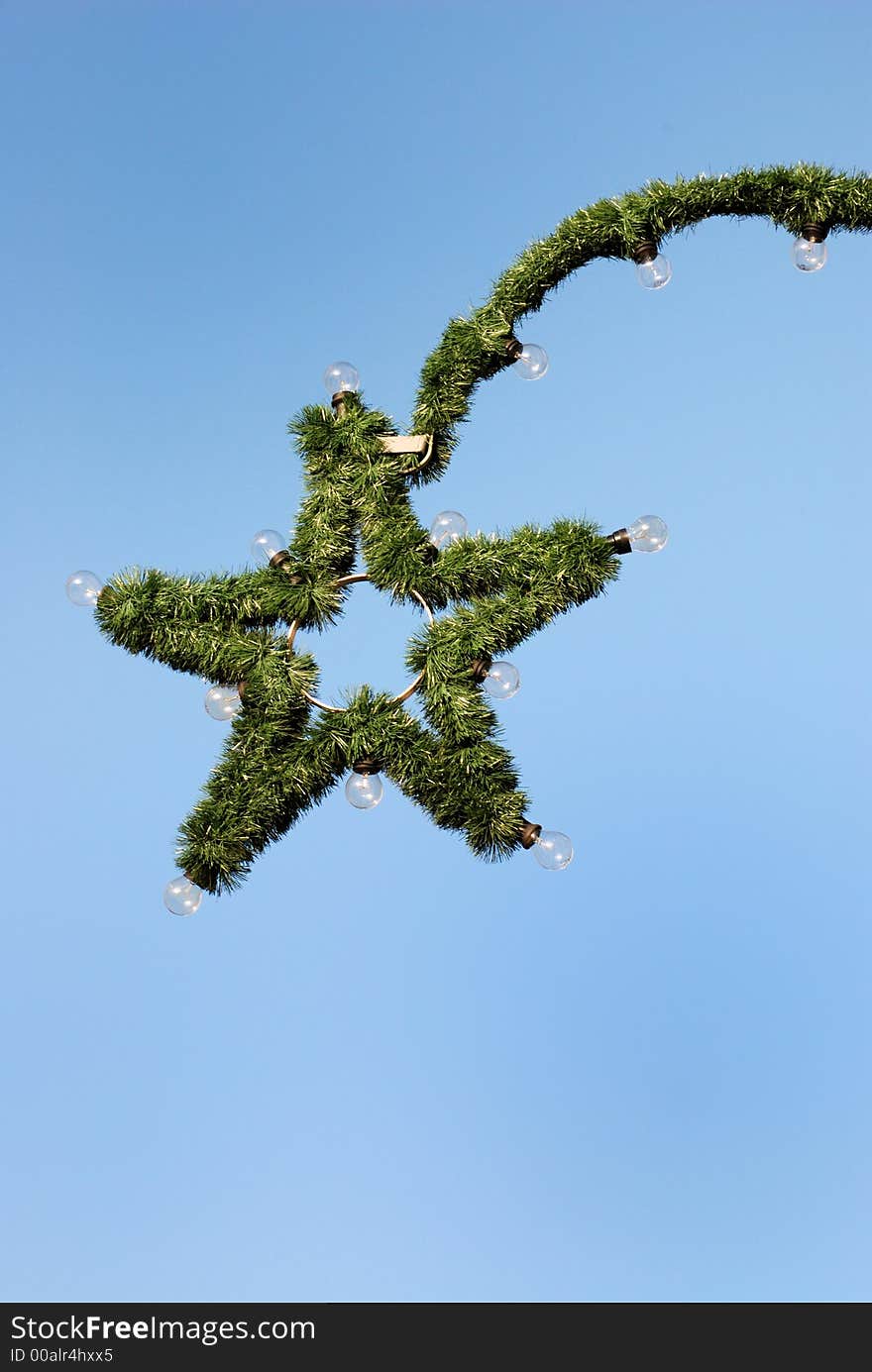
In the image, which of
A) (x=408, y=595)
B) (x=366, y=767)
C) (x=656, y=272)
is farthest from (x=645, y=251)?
(x=366, y=767)

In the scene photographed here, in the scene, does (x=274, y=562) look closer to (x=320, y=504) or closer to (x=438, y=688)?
(x=320, y=504)

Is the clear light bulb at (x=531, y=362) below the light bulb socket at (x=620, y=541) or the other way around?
the other way around

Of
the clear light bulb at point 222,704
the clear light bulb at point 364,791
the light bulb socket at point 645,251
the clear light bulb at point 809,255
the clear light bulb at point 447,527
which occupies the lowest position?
the clear light bulb at point 364,791

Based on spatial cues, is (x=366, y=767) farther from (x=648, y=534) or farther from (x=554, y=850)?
(x=648, y=534)

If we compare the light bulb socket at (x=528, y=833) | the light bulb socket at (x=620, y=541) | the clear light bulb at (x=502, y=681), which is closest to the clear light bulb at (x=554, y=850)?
the light bulb socket at (x=528, y=833)

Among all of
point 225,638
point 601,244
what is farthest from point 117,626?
point 601,244

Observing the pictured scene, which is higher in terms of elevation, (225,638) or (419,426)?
(419,426)

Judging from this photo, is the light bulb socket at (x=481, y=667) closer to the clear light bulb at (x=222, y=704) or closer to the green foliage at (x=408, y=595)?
the green foliage at (x=408, y=595)
